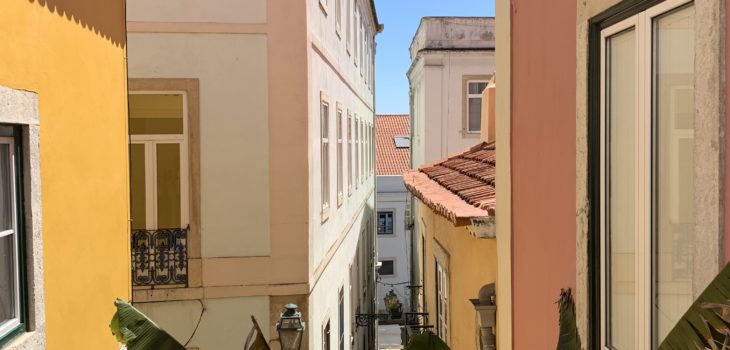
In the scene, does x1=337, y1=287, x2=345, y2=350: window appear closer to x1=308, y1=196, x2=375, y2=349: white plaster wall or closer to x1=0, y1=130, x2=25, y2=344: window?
x1=308, y1=196, x2=375, y2=349: white plaster wall

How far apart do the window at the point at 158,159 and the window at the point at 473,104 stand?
1573 cm

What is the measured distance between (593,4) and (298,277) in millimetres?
6341

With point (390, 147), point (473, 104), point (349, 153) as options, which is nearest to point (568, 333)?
point (349, 153)

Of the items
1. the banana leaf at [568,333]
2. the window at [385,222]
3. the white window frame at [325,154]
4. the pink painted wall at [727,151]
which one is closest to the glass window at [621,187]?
the banana leaf at [568,333]

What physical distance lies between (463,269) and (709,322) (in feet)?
19.3

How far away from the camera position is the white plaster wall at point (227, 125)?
8539mm

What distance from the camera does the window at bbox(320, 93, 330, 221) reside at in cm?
1025

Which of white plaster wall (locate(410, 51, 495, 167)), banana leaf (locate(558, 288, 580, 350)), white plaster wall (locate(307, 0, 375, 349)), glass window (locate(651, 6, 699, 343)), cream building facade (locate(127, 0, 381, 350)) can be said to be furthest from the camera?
white plaster wall (locate(410, 51, 495, 167))

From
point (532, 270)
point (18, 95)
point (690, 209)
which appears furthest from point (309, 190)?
point (690, 209)

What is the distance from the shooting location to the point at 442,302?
9438 mm

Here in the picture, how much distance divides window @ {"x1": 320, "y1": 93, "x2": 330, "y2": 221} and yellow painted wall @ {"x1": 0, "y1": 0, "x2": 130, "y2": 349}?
5.18 m

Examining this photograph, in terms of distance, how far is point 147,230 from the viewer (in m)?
8.34

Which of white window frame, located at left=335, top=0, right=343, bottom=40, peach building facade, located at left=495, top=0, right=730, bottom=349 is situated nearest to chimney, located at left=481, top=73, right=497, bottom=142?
white window frame, located at left=335, top=0, right=343, bottom=40

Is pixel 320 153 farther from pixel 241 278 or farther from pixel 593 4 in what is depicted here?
pixel 593 4
